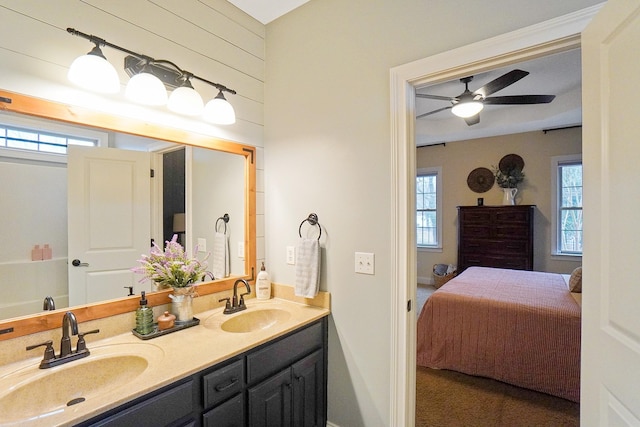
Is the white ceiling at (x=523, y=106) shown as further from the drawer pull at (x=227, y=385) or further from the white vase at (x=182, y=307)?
the drawer pull at (x=227, y=385)

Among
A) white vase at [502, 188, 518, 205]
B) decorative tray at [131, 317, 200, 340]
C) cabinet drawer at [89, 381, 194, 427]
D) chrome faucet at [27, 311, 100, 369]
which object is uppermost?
white vase at [502, 188, 518, 205]

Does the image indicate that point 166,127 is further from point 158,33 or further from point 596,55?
point 596,55

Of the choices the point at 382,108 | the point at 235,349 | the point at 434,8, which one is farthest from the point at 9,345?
the point at 434,8

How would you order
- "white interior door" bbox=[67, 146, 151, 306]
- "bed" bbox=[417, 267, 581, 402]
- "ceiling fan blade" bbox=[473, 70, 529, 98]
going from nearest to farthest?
1. "white interior door" bbox=[67, 146, 151, 306]
2. "bed" bbox=[417, 267, 581, 402]
3. "ceiling fan blade" bbox=[473, 70, 529, 98]

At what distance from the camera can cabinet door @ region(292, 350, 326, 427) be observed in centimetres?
160

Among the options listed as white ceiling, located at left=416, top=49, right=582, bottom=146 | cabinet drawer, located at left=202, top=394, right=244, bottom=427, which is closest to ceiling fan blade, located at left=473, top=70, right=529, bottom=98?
white ceiling, located at left=416, top=49, right=582, bottom=146

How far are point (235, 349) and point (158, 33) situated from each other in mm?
1592

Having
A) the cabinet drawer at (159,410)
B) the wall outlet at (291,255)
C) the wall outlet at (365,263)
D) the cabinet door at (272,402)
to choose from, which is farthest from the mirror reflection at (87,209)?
the wall outlet at (365,263)

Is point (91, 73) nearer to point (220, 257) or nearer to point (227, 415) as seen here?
point (220, 257)

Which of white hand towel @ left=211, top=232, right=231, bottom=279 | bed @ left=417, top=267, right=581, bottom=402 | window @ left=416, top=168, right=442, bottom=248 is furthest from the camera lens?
window @ left=416, top=168, right=442, bottom=248

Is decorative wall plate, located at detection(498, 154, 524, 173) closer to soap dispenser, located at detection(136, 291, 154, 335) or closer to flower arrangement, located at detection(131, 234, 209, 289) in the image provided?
flower arrangement, located at detection(131, 234, 209, 289)

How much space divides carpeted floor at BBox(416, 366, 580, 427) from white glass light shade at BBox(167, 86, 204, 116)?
2364 mm

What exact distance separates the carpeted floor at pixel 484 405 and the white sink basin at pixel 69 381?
1775 mm

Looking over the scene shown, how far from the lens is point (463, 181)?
5355 mm
